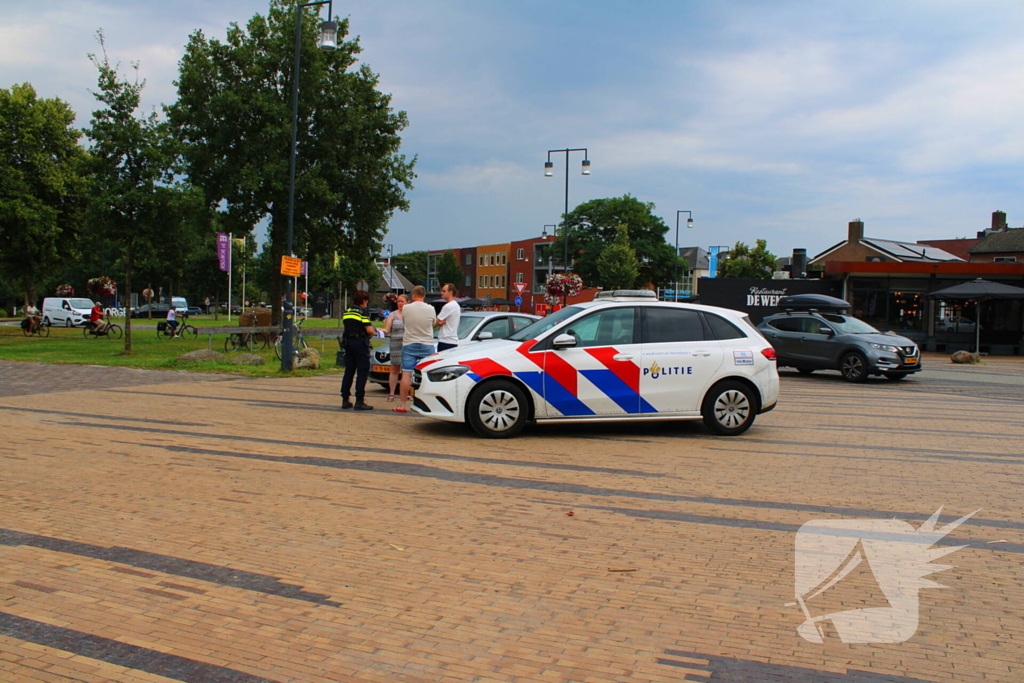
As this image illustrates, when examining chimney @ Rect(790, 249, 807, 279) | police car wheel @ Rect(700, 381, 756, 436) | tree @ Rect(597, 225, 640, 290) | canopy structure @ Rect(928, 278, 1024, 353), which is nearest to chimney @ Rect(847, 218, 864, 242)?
chimney @ Rect(790, 249, 807, 279)

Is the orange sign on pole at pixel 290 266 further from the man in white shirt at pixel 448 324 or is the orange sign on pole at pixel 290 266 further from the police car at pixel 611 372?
the police car at pixel 611 372

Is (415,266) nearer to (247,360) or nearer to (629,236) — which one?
(629,236)

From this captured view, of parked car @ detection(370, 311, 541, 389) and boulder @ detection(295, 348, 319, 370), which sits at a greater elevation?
parked car @ detection(370, 311, 541, 389)

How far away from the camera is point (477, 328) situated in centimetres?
1383

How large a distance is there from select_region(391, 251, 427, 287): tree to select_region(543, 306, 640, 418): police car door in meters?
121

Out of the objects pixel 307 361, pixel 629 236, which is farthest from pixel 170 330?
pixel 629 236

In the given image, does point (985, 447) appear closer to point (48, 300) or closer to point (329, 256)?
point (329, 256)

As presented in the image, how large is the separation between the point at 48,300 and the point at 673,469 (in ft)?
169

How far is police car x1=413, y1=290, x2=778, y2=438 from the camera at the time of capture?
9336 mm

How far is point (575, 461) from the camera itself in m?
8.19

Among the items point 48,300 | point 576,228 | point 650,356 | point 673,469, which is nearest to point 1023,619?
point 673,469

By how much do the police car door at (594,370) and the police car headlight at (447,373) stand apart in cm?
96

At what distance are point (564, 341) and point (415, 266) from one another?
127 metres

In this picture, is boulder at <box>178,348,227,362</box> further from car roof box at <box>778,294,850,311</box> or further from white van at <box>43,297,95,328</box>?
white van at <box>43,297,95,328</box>
